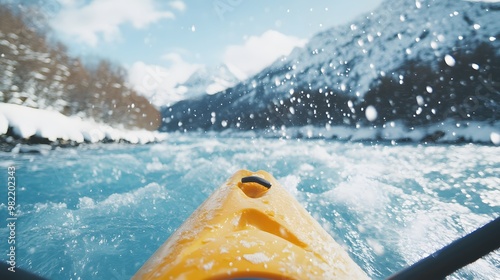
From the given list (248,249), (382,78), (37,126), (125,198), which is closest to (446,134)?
(125,198)

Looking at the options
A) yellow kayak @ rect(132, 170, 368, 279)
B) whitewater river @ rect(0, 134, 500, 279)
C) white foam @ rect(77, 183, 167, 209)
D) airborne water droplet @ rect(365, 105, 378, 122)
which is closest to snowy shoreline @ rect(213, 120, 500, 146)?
airborne water droplet @ rect(365, 105, 378, 122)

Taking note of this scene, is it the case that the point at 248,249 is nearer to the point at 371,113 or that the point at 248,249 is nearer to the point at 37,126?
the point at 37,126

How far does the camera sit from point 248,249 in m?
1.16

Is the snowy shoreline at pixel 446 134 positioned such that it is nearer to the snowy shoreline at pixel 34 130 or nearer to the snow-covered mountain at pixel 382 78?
the snow-covered mountain at pixel 382 78

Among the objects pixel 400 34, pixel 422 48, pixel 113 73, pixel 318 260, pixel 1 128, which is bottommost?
pixel 318 260

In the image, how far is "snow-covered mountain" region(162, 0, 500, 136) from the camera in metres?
39.8

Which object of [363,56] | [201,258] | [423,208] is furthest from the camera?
[363,56]

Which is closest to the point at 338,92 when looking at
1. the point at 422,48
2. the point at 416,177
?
the point at 422,48

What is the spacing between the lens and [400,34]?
103 m

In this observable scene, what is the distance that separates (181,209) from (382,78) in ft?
242

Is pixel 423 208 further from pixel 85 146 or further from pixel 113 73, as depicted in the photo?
pixel 113 73

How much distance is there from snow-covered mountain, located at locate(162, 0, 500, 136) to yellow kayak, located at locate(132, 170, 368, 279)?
127 feet

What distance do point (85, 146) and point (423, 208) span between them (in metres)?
13.8

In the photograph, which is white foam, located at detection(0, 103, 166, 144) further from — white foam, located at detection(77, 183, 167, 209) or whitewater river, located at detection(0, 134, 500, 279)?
white foam, located at detection(77, 183, 167, 209)
